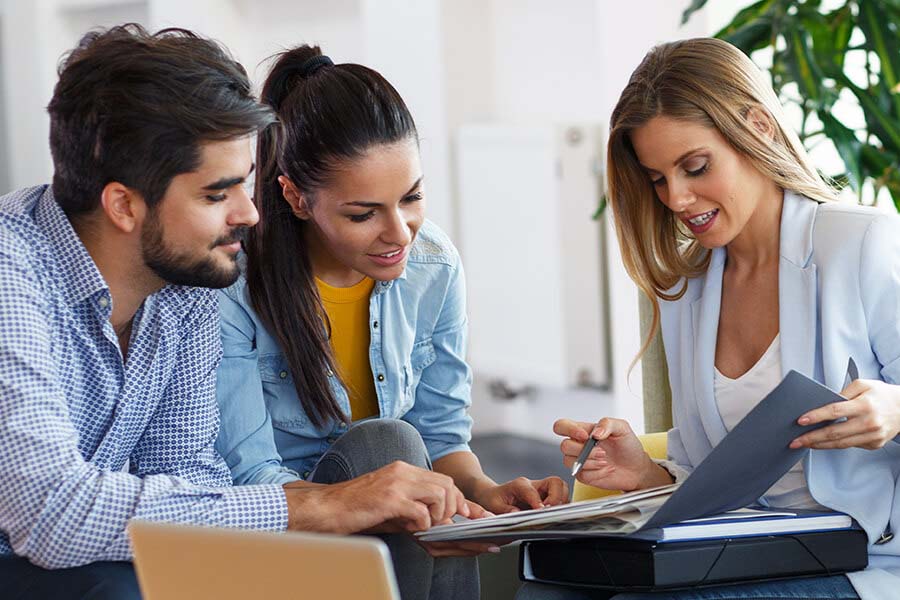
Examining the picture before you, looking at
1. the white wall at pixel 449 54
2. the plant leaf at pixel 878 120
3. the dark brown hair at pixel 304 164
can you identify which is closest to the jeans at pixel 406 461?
the dark brown hair at pixel 304 164

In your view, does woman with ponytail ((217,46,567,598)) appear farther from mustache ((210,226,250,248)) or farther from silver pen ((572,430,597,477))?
mustache ((210,226,250,248))

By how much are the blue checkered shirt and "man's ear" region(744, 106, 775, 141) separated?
31.0 inches

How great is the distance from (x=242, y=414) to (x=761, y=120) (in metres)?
0.84

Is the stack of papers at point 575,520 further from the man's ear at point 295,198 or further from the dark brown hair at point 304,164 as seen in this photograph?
the man's ear at point 295,198

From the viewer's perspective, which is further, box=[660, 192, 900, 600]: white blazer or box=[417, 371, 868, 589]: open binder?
box=[660, 192, 900, 600]: white blazer

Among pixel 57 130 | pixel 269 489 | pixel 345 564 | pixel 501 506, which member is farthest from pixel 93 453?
pixel 345 564

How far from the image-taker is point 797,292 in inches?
62.6

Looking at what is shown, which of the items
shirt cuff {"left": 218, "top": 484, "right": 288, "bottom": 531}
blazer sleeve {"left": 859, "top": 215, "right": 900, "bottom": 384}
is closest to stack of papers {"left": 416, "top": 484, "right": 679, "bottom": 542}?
shirt cuff {"left": 218, "top": 484, "right": 288, "bottom": 531}

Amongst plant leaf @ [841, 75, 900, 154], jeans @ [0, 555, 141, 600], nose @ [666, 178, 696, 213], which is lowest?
jeans @ [0, 555, 141, 600]

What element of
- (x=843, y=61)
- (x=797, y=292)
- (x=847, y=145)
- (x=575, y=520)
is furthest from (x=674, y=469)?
(x=843, y=61)

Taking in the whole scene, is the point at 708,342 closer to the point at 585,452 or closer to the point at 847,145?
the point at 585,452

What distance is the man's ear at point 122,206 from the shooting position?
155 centimetres

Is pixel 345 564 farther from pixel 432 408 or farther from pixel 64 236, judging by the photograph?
pixel 432 408

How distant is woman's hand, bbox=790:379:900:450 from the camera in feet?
4.38
